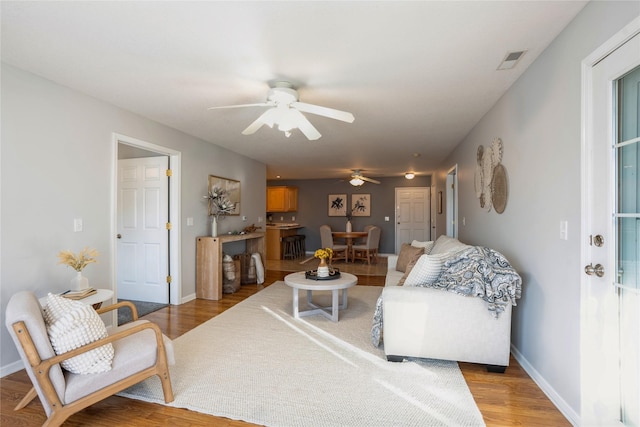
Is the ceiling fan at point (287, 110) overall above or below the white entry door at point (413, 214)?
above

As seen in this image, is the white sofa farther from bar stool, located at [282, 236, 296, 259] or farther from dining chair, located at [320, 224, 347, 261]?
bar stool, located at [282, 236, 296, 259]

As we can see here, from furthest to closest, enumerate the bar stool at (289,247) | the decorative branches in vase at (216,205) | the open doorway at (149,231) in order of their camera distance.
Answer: the bar stool at (289,247)
the decorative branches in vase at (216,205)
the open doorway at (149,231)

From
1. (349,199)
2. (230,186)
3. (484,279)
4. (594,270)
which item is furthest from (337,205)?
(594,270)

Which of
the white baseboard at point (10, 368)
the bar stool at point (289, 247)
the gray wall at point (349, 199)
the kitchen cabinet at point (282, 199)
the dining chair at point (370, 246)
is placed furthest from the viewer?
the kitchen cabinet at point (282, 199)

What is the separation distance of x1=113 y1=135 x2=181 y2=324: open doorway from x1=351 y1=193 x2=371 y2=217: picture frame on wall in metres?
5.95

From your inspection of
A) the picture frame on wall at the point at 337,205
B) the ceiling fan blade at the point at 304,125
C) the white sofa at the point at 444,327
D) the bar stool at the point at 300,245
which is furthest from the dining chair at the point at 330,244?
the white sofa at the point at 444,327

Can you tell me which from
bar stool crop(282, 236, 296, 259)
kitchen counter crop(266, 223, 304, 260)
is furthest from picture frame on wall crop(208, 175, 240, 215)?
bar stool crop(282, 236, 296, 259)

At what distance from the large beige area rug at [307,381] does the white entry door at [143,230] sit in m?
1.50

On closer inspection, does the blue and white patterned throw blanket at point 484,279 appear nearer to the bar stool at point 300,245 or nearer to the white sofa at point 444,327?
the white sofa at point 444,327

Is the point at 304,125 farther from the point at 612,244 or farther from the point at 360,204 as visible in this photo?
the point at 360,204

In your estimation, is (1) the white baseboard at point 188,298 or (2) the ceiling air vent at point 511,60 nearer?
(2) the ceiling air vent at point 511,60

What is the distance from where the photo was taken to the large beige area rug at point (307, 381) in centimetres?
184

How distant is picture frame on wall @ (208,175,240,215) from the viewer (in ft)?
16.1

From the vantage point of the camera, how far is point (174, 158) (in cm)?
417
